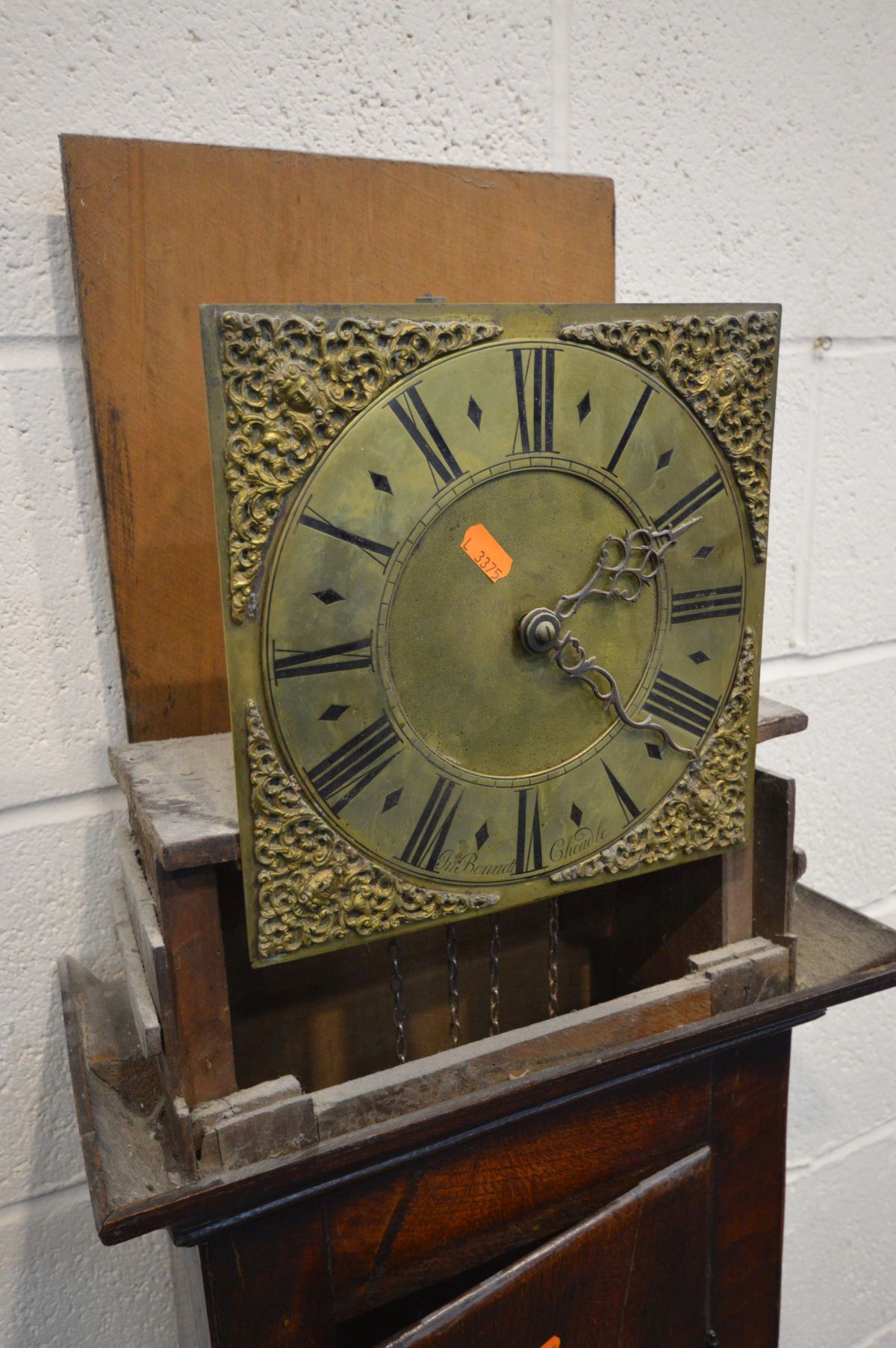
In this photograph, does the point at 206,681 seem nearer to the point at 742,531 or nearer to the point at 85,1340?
the point at 742,531

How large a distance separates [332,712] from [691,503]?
10.6 inches

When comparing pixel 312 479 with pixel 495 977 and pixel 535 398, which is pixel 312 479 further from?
pixel 495 977

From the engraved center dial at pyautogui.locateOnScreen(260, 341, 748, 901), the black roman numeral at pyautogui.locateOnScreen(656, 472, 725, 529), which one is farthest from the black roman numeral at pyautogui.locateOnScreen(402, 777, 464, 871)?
the black roman numeral at pyautogui.locateOnScreen(656, 472, 725, 529)

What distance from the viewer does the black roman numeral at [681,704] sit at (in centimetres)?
70

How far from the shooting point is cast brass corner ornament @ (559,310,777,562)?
64 centimetres

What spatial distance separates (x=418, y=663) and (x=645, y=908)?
384mm

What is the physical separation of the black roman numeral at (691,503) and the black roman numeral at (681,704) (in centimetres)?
10

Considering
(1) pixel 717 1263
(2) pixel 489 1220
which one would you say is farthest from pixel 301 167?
(1) pixel 717 1263

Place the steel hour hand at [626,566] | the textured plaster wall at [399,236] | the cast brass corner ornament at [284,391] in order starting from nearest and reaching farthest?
1. the cast brass corner ornament at [284,391]
2. the steel hour hand at [626,566]
3. the textured plaster wall at [399,236]

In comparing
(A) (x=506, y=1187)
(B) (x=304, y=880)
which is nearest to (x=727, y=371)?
(B) (x=304, y=880)

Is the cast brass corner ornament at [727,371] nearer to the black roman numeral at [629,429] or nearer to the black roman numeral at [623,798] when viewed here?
the black roman numeral at [629,429]

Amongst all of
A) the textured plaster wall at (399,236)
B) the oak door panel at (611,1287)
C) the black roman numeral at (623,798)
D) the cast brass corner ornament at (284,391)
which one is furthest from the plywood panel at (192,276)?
the oak door panel at (611,1287)

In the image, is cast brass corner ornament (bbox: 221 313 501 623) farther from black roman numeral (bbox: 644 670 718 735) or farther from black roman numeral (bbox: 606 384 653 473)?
black roman numeral (bbox: 644 670 718 735)

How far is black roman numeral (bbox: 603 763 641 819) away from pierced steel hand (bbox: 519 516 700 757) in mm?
44
